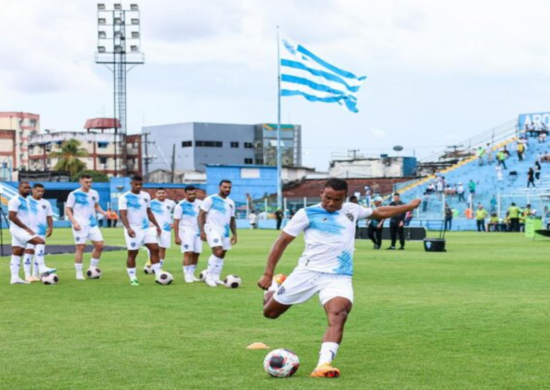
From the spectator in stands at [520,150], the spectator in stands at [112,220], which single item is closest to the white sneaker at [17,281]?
the spectator in stands at [520,150]

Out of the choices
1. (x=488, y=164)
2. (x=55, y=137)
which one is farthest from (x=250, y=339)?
(x=55, y=137)

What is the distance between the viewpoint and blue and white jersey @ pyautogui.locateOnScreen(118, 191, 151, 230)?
19.1 meters

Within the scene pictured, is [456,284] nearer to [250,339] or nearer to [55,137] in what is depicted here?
[250,339]

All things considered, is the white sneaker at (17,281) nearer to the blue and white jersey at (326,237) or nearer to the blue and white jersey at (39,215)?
the blue and white jersey at (39,215)

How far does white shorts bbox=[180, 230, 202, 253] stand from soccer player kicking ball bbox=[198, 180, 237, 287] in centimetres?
99

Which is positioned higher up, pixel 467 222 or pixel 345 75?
pixel 345 75

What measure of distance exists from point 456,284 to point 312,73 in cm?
3905

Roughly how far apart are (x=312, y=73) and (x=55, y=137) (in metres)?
84.3

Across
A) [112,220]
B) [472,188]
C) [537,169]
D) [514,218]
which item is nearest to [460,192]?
[472,188]

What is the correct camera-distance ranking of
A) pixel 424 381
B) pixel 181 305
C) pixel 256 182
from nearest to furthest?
1. pixel 424 381
2. pixel 181 305
3. pixel 256 182

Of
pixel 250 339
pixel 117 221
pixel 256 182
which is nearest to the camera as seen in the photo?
pixel 250 339

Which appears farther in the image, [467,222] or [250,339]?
[467,222]

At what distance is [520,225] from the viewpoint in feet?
183

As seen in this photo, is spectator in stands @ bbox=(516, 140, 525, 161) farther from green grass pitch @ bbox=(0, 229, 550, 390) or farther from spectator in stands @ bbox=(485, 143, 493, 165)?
green grass pitch @ bbox=(0, 229, 550, 390)
